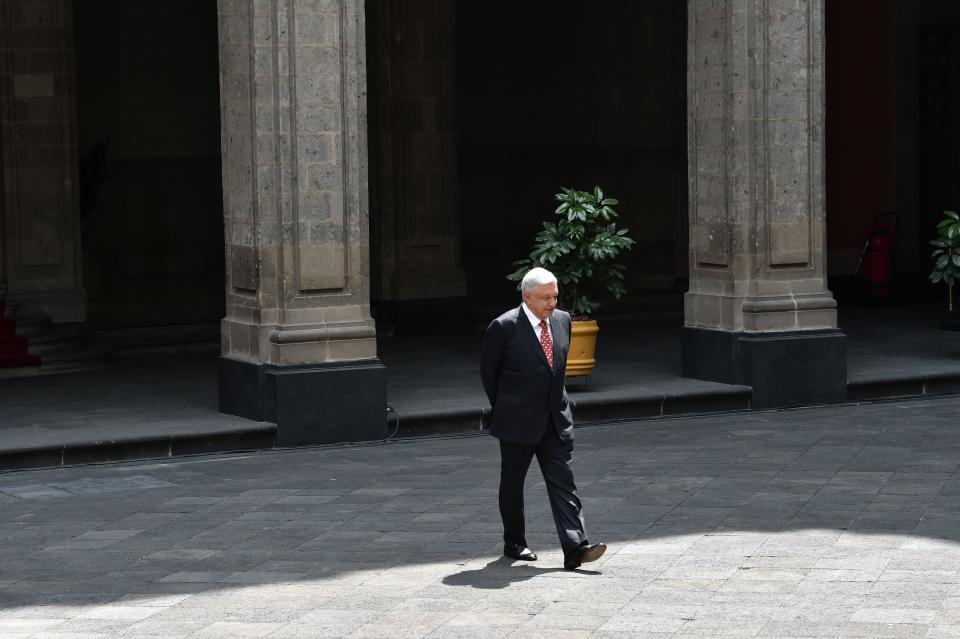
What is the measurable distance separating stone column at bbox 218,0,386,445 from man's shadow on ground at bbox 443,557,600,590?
4386mm

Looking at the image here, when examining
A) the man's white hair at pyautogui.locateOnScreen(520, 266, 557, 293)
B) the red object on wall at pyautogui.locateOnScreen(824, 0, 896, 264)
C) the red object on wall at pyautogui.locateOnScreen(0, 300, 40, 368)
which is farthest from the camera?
the red object on wall at pyautogui.locateOnScreen(824, 0, 896, 264)

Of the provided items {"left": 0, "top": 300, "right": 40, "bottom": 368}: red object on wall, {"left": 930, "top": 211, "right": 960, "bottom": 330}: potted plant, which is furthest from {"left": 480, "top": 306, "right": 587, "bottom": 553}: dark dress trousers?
{"left": 930, "top": 211, "right": 960, "bottom": 330}: potted plant

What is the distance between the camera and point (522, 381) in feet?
30.3

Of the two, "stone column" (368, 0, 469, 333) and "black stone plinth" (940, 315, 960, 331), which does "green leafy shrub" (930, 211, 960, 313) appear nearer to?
"black stone plinth" (940, 315, 960, 331)

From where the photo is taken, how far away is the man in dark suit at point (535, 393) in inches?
362

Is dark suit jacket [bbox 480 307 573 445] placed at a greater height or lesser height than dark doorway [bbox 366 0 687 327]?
lesser

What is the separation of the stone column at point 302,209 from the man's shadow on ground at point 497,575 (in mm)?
4386

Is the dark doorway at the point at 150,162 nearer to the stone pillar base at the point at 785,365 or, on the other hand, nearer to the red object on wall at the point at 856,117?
the stone pillar base at the point at 785,365

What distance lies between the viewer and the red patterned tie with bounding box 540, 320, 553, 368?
Answer: 30.5 ft

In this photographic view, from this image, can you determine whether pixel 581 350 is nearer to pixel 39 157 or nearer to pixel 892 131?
pixel 39 157

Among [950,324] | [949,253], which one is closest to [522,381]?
[949,253]

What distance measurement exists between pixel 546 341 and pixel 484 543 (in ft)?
4.28

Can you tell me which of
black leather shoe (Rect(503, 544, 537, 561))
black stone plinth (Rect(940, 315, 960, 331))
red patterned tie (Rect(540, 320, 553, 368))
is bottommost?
black leather shoe (Rect(503, 544, 537, 561))

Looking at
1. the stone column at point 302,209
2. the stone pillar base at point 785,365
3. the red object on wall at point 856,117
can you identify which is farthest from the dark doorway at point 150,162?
the red object on wall at point 856,117
